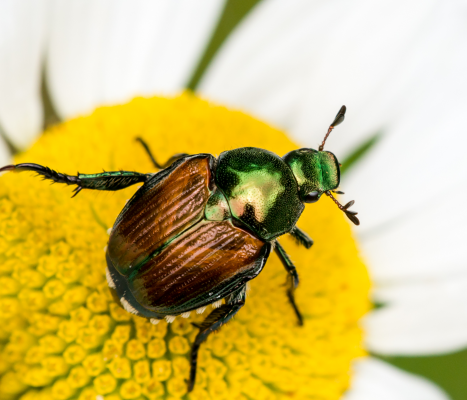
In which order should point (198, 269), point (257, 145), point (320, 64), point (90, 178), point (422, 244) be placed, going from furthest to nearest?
point (320, 64) < point (422, 244) < point (257, 145) < point (90, 178) < point (198, 269)

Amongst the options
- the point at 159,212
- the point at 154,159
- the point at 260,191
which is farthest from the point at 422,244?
the point at 159,212

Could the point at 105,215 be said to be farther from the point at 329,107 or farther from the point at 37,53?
the point at 329,107

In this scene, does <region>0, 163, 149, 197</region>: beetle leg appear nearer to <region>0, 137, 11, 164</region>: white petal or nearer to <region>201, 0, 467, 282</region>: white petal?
<region>0, 137, 11, 164</region>: white petal

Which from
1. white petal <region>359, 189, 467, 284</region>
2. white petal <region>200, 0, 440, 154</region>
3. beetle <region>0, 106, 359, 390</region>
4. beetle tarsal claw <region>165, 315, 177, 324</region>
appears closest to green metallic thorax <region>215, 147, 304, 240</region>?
beetle <region>0, 106, 359, 390</region>

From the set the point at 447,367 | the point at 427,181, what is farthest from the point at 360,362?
the point at 427,181

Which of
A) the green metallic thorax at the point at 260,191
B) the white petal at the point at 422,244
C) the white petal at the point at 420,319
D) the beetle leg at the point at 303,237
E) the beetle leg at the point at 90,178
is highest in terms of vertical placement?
the green metallic thorax at the point at 260,191

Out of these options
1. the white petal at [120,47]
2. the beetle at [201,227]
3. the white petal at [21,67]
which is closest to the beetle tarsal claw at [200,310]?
the beetle at [201,227]

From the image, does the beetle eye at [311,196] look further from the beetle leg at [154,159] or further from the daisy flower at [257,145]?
the beetle leg at [154,159]

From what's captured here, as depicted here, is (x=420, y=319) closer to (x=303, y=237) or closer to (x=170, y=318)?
(x=303, y=237)
